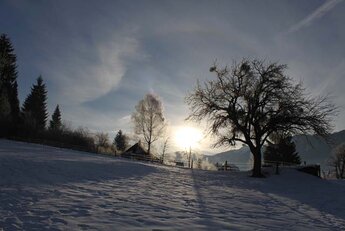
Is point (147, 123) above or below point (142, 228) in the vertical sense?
above

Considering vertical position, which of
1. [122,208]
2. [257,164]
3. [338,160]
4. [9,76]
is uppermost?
[9,76]

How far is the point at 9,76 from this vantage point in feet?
209

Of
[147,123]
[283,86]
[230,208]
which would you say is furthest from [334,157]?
[230,208]

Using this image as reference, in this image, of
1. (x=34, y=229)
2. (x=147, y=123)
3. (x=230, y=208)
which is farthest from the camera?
(x=147, y=123)

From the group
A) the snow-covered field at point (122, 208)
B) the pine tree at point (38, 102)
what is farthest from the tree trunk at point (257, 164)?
the pine tree at point (38, 102)

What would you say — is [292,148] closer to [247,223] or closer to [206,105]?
[206,105]

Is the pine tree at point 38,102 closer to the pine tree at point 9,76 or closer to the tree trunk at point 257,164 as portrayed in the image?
the pine tree at point 9,76

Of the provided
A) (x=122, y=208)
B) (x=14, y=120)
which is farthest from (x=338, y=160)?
(x=122, y=208)

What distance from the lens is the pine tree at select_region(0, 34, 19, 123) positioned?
5610 centimetres

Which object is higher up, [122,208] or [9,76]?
[9,76]

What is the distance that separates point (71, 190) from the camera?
593 inches

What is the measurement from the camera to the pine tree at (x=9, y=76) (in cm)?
5610

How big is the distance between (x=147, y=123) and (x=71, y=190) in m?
48.6

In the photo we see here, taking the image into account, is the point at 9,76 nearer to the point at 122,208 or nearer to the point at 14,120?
the point at 14,120
